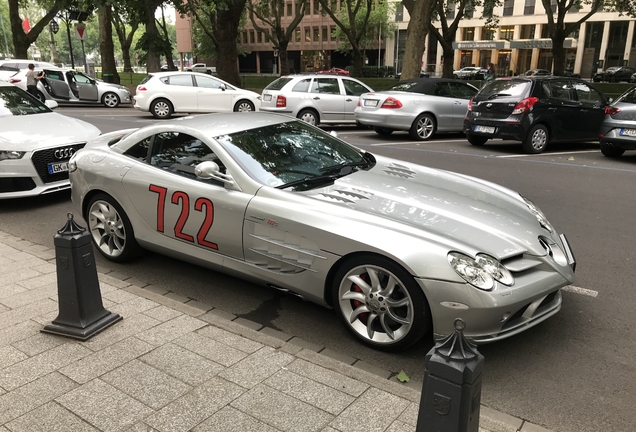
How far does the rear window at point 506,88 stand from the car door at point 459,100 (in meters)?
1.58

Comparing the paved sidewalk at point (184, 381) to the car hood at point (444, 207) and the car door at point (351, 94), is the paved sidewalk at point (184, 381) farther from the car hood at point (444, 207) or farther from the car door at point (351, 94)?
the car door at point (351, 94)

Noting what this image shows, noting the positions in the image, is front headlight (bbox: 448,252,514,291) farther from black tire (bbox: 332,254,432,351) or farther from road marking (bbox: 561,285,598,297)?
road marking (bbox: 561,285,598,297)

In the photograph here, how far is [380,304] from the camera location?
11.2ft

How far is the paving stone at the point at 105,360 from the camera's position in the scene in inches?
121

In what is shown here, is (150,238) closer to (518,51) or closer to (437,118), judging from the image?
(437,118)

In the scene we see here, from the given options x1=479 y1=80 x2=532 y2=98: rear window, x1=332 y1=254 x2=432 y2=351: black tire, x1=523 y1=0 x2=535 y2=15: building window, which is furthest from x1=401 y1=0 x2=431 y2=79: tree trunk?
x1=523 y1=0 x2=535 y2=15: building window

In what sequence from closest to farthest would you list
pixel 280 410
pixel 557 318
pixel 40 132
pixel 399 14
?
1. pixel 280 410
2. pixel 557 318
3. pixel 40 132
4. pixel 399 14

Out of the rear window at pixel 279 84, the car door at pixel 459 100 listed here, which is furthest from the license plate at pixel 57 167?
the car door at pixel 459 100

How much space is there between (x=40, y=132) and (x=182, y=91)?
1090cm

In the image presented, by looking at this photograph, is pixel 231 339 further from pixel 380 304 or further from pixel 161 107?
pixel 161 107

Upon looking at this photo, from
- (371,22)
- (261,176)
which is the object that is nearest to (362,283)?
(261,176)

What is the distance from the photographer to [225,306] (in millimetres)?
4281

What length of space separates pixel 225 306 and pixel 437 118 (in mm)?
10164

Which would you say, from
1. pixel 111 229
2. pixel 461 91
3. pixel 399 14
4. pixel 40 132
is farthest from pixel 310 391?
pixel 399 14
